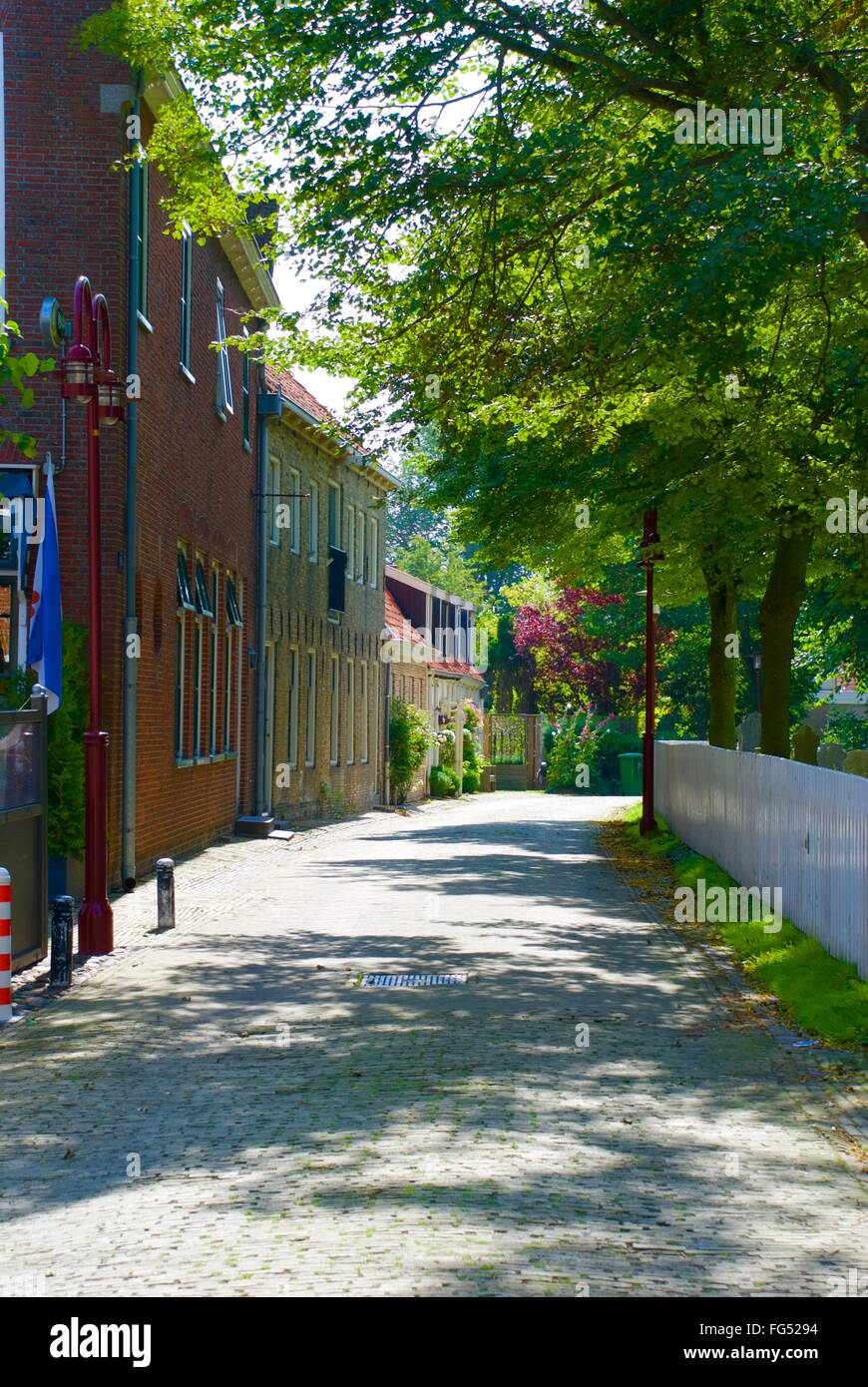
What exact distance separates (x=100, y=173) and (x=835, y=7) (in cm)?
701

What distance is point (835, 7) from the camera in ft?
46.7

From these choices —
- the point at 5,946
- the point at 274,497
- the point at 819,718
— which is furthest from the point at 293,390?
the point at 5,946

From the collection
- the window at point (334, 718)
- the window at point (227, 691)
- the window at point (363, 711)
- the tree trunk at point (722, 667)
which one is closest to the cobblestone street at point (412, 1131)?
the window at point (227, 691)

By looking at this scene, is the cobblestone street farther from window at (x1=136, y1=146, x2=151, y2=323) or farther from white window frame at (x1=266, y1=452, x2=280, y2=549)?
white window frame at (x1=266, y1=452, x2=280, y2=549)

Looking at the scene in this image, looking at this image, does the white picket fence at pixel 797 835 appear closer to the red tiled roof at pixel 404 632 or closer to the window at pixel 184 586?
the window at pixel 184 586

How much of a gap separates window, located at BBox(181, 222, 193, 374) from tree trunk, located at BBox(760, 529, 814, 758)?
7491mm

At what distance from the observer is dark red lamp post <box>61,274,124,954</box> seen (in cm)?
1286

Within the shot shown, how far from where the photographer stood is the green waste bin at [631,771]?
166 feet

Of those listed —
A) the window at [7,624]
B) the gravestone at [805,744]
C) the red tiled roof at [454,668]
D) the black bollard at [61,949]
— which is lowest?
the black bollard at [61,949]

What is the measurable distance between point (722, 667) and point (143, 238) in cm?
1236

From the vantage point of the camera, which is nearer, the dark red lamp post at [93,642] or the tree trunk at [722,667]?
the dark red lamp post at [93,642]

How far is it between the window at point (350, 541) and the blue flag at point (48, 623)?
905 inches

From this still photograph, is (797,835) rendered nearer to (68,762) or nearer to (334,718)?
(68,762)

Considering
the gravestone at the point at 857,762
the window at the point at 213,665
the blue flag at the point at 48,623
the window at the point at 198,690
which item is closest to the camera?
the blue flag at the point at 48,623
